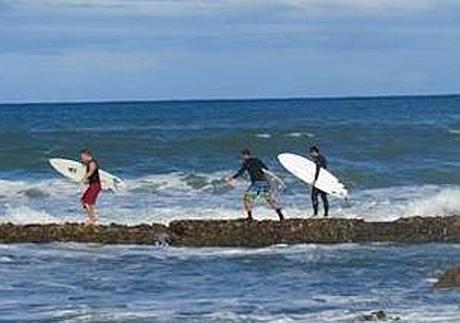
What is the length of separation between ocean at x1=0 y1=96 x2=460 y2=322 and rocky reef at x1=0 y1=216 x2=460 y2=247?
341 mm

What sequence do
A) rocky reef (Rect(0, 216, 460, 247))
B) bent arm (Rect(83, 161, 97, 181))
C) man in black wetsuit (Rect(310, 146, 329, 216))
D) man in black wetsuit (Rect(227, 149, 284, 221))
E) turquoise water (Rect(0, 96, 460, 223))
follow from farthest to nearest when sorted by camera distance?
turquoise water (Rect(0, 96, 460, 223)), man in black wetsuit (Rect(310, 146, 329, 216)), bent arm (Rect(83, 161, 97, 181)), man in black wetsuit (Rect(227, 149, 284, 221)), rocky reef (Rect(0, 216, 460, 247))

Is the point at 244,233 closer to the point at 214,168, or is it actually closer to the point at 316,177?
the point at 316,177

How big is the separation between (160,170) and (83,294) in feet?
91.7

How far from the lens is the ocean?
53.2 feet

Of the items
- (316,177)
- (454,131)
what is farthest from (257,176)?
(454,131)

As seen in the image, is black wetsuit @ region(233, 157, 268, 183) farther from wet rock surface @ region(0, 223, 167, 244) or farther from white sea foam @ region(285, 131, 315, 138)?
white sea foam @ region(285, 131, 315, 138)

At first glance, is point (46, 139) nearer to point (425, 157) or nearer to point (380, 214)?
point (425, 157)

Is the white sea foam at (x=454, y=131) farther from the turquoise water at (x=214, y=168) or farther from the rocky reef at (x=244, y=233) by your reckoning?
the rocky reef at (x=244, y=233)

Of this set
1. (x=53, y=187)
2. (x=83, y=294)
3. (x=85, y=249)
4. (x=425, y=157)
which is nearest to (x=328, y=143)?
(x=425, y=157)

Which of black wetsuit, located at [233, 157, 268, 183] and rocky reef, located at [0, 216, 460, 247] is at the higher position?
black wetsuit, located at [233, 157, 268, 183]

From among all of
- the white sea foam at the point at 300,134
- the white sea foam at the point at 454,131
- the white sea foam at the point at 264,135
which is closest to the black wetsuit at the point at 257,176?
the white sea foam at the point at 264,135

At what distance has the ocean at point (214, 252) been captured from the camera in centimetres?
1622

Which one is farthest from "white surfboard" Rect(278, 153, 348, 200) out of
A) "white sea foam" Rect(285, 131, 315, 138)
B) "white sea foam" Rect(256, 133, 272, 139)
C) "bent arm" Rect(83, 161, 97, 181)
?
"white sea foam" Rect(285, 131, 315, 138)

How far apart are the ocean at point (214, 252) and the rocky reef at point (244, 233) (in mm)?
341
